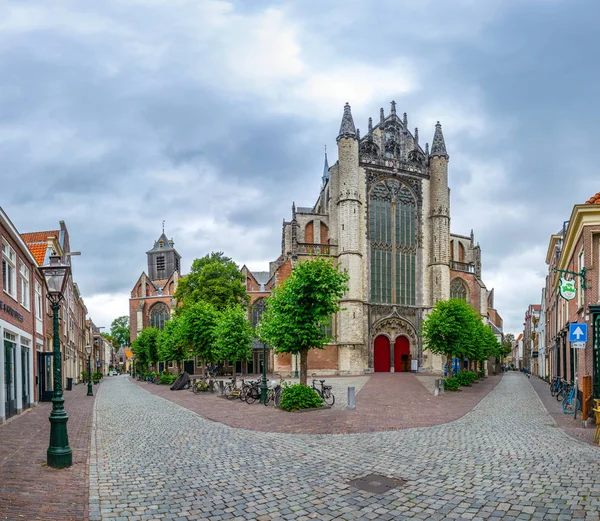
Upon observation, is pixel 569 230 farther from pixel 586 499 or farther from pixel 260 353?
pixel 260 353

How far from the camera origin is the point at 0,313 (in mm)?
15180

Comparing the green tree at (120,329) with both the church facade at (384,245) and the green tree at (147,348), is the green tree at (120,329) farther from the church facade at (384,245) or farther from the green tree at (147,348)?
the church facade at (384,245)

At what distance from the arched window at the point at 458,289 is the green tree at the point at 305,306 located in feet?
118

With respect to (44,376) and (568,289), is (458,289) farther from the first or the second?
(44,376)

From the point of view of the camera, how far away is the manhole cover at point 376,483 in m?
7.54

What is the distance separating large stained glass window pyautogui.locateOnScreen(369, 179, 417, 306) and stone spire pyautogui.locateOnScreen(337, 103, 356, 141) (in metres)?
5.81

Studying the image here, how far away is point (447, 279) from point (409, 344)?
7531 mm

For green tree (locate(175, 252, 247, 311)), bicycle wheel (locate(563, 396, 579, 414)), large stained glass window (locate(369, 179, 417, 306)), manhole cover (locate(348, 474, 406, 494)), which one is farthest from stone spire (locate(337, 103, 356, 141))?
manhole cover (locate(348, 474, 406, 494))

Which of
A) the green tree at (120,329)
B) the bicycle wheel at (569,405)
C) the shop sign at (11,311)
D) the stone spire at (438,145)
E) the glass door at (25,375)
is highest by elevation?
the stone spire at (438,145)

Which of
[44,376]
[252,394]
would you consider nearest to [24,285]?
[44,376]

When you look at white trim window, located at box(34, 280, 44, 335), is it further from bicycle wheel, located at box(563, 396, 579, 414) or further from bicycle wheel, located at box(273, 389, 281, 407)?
bicycle wheel, located at box(563, 396, 579, 414)

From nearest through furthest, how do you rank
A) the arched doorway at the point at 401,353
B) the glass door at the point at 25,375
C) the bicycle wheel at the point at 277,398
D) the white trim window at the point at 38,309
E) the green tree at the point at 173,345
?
the bicycle wheel at the point at 277,398 < the glass door at the point at 25,375 < the white trim window at the point at 38,309 < the green tree at the point at 173,345 < the arched doorway at the point at 401,353

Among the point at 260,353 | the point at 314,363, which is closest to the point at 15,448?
the point at 314,363

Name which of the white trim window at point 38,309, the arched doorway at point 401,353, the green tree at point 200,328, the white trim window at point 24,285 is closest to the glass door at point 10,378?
the white trim window at point 24,285
